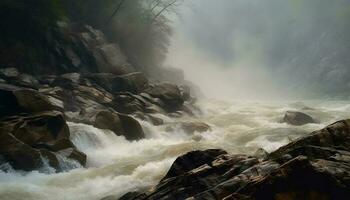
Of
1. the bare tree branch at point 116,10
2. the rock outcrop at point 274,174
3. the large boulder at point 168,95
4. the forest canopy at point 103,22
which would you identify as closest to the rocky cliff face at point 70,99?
the large boulder at point 168,95

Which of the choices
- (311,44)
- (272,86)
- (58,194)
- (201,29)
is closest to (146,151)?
(58,194)

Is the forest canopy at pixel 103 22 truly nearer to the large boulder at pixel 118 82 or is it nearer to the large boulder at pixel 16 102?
the large boulder at pixel 118 82

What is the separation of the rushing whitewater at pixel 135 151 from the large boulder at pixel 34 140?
461 millimetres

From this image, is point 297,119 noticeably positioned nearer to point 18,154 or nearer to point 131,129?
point 131,129

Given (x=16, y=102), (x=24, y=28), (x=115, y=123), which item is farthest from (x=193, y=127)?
(x=24, y=28)

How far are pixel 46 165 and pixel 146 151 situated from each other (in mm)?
4905

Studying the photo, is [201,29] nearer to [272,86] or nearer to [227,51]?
[227,51]

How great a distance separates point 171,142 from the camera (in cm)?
2241

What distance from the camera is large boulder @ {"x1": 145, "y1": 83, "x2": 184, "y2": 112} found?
32.5 metres

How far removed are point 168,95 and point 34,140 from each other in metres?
16.4

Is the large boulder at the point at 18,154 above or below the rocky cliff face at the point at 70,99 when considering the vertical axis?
below

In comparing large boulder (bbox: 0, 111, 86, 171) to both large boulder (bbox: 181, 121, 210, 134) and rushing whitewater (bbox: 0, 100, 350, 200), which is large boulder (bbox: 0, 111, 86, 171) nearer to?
rushing whitewater (bbox: 0, 100, 350, 200)

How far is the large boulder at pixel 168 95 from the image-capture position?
32.5 meters

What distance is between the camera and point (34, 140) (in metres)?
17.4
